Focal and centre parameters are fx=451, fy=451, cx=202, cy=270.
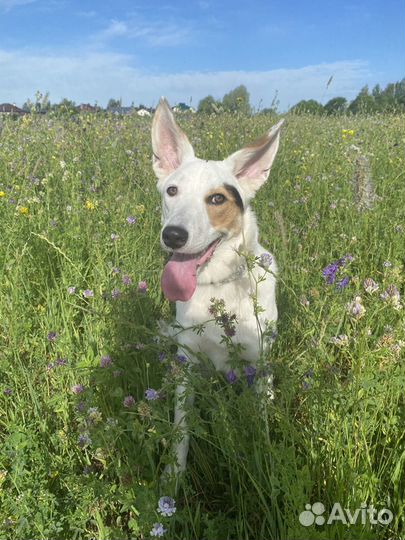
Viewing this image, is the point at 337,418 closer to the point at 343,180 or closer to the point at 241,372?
the point at 241,372

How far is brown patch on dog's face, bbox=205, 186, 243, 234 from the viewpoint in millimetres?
2502

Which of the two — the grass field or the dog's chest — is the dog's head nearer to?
the dog's chest

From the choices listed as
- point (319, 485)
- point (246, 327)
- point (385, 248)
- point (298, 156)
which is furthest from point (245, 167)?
point (298, 156)

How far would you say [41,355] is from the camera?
2521 millimetres

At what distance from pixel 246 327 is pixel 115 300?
2.36ft

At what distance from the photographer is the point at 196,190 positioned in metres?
2.58

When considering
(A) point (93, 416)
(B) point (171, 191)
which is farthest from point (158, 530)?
(B) point (171, 191)

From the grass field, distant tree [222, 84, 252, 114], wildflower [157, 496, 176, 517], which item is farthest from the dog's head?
distant tree [222, 84, 252, 114]

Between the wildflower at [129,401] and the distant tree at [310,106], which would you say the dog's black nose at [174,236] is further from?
the distant tree at [310,106]

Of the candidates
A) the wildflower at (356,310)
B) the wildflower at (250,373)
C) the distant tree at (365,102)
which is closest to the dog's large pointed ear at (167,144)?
the wildflower at (250,373)

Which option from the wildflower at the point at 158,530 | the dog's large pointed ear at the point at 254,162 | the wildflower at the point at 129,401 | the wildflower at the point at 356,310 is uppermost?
the dog's large pointed ear at the point at 254,162

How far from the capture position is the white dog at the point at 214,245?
240 cm

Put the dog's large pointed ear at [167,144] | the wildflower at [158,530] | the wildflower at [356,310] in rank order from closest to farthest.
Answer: the wildflower at [158,530] < the wildflower at [356,310] < the dog's large pointed ear at [167,144]

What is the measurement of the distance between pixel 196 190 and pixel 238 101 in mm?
4826
